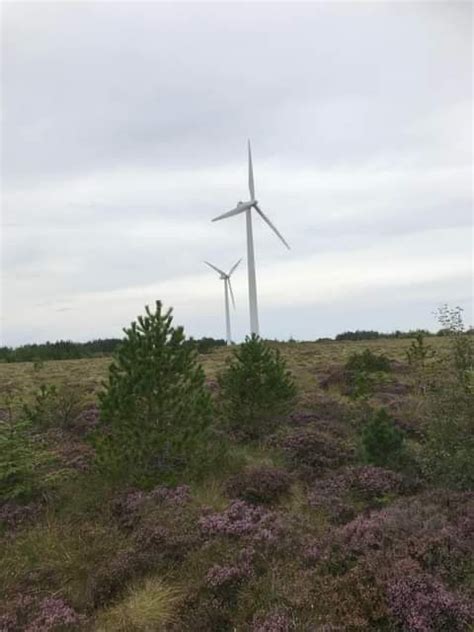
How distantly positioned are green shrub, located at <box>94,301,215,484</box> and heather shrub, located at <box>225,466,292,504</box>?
0.95 m

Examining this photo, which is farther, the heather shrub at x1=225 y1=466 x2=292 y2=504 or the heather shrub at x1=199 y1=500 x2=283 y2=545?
the heather shrub at x1=225 y1=466 x2=292 y2=504

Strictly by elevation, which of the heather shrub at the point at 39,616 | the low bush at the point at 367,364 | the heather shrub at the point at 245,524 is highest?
the low bush at the point at 367,364

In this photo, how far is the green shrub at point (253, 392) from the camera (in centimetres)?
1430

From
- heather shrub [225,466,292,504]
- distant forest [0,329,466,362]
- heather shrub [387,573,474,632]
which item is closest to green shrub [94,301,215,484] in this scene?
heather shrub [225,466,292,504]

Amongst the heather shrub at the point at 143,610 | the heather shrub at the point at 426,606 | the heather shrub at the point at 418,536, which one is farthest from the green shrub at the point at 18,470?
the heather shrub at the point at 426,606

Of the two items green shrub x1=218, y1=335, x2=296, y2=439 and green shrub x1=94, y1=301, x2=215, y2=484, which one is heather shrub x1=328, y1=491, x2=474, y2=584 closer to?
green shrub x1=94, y1=301, x2=215, y2=484

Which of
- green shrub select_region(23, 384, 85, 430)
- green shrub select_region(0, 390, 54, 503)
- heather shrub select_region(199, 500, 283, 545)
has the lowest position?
heather shrub select_region(199, 500, 283, 545)

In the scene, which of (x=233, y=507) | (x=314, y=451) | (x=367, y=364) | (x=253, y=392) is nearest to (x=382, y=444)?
(x=314, y=451)

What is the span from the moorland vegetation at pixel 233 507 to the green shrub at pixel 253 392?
0.05 meters

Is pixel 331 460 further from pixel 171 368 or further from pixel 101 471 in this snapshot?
pixel 101 471

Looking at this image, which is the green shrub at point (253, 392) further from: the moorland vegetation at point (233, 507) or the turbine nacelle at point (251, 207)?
the turbine nacelle at point (251, 207)

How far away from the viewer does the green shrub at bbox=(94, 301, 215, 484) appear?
11266 mm

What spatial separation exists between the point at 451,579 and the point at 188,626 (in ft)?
10.7

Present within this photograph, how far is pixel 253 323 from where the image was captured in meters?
32.6
